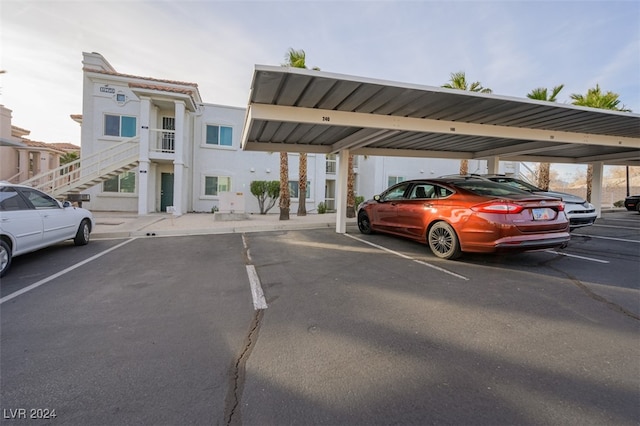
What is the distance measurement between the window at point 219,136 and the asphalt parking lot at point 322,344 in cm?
1282

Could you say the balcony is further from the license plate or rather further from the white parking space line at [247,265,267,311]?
the license plate

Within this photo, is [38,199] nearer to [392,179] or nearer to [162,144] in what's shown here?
[162,144]

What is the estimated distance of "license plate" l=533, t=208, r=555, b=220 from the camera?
4984mm

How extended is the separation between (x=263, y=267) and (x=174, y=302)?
1867mm

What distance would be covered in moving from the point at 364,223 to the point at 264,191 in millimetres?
9582

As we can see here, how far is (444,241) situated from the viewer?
582 centimetres

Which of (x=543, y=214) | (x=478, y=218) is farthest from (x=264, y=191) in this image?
(x=543, y=214)

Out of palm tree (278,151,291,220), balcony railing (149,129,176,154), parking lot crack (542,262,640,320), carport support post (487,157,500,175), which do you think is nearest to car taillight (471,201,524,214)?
parking lot crack (542,262,640,320)

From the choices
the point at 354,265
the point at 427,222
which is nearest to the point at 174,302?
the point at 354,265

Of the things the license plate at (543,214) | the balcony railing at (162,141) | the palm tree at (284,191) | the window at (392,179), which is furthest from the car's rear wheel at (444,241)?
the window at (392,179)

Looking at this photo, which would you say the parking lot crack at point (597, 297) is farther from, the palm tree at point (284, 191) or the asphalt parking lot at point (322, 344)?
the palm tree at point (284, 191)

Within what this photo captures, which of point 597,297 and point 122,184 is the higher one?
point 122,184

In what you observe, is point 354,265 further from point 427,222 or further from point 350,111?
point 350,111

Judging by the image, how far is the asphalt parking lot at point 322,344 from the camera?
1.95m
